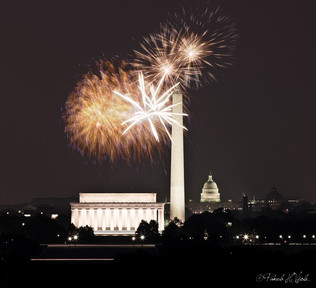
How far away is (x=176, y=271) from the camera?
4459 inches

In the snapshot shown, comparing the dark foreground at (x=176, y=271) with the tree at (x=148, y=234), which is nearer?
the dark foreground at (x=176, y=271)

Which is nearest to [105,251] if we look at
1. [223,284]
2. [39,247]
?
[39,247]

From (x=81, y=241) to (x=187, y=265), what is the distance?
79.3 meters

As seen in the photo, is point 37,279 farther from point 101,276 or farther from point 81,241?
point 81,241

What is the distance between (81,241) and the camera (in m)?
194

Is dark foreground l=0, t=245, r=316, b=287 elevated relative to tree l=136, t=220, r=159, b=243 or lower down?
lower down

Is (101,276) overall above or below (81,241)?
below

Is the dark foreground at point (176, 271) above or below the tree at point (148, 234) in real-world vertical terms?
below

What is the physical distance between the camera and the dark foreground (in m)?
108

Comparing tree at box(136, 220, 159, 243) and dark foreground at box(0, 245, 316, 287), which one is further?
tree at box(136, 220, 159, 243)

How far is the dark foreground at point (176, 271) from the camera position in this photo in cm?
10806

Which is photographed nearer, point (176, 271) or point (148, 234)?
point (176, 271)

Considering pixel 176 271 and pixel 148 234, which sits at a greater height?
pixel 148 234

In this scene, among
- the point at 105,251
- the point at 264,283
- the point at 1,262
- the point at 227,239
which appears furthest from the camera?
the point at 227,239
